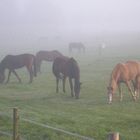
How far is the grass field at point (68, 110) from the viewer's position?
42.3 feet

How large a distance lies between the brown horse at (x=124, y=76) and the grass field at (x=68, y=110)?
0.56 metres

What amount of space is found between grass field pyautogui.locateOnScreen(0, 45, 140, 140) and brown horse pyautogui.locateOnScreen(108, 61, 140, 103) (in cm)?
56

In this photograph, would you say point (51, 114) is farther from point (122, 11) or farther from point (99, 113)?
point (122, 11)

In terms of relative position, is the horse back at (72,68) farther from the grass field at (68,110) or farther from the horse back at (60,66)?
the grass field at (68,110)

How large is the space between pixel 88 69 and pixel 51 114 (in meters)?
18.7

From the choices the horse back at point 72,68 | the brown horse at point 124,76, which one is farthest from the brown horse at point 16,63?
the brown horse at point 124,76

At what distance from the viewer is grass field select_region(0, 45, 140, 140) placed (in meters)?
12.9

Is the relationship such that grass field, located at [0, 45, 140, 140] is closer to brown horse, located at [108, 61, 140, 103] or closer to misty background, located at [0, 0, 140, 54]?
brown horse, located at [108, 61, 140, 103]

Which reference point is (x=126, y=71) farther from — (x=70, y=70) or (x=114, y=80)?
(x=70, y=70)

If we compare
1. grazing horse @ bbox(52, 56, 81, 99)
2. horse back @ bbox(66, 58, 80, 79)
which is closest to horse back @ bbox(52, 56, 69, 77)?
grazing horse @ bbox(52, 56, 81, 99)

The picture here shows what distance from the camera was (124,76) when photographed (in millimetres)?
19984

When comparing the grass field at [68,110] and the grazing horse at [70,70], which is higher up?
the grazing horse at [70,70]

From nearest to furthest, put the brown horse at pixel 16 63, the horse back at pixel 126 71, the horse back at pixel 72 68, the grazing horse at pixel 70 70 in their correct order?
the horse back at pixel 126 71
the grazing horse at pixel 70 70
the horse back at pixel 72 68
the brown horse at pixel 16 63

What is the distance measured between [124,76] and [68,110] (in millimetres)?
3490
